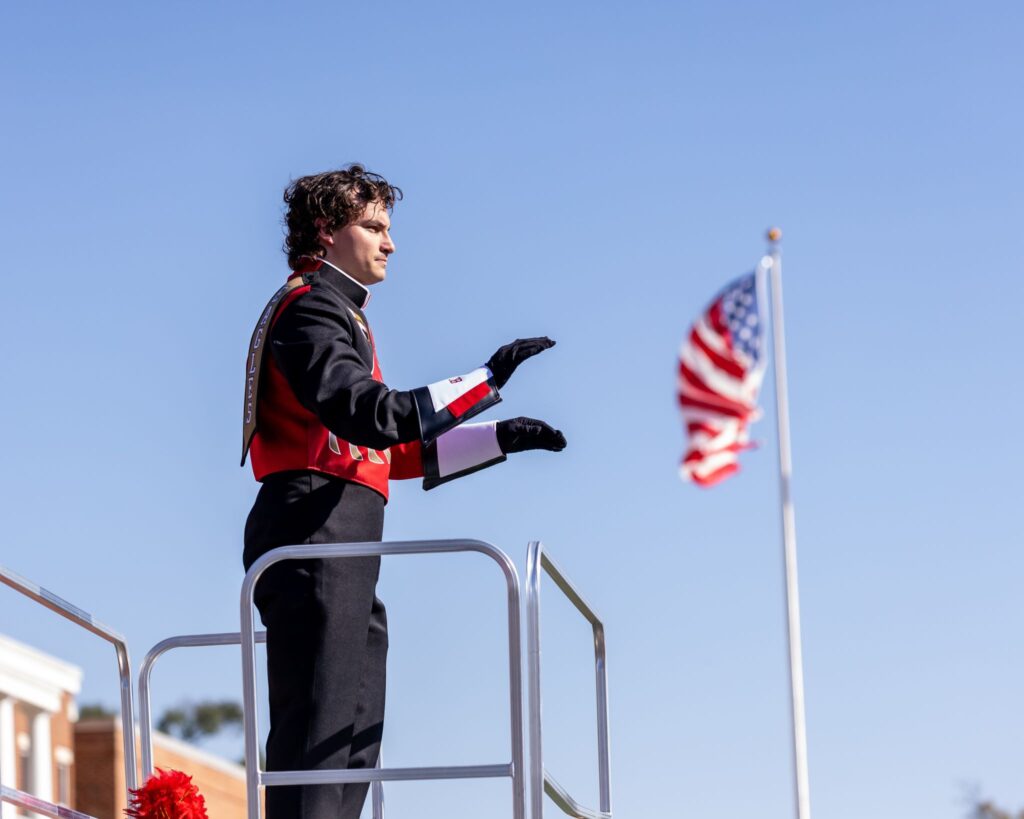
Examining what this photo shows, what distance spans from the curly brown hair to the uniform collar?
41 mm

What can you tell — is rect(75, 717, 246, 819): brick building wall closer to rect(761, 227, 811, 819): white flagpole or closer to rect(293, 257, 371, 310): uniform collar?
rect(761, 227, 811, 819): white flagpole

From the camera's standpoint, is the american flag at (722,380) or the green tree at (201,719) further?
the green tree at (201,719)

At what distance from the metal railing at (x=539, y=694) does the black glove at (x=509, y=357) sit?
0.55 m

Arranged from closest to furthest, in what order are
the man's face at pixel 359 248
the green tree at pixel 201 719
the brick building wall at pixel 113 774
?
the man's face at pixel 359 248
the brick building wall at pixel 113 774
the green tree at pixel 201 719

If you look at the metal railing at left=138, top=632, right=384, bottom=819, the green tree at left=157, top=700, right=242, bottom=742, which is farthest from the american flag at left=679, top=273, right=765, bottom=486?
the green tree at left=157, top=700, right=242, bottom=742

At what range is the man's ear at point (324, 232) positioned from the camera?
5.53 m

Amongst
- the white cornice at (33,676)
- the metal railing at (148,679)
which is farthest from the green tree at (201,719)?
the metal railing at (148,679)

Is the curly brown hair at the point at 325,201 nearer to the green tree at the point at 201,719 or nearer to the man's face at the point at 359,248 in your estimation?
the man's face at the point at 359,248

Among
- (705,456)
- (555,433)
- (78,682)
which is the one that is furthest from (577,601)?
(78,682)

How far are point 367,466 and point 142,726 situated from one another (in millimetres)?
1318

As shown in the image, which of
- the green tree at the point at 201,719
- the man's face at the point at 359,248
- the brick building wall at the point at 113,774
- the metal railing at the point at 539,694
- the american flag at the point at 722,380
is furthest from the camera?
the green tree at the point at 201,719

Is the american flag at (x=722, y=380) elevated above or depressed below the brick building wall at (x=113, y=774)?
above

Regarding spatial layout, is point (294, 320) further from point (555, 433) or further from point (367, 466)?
point (555, 433)

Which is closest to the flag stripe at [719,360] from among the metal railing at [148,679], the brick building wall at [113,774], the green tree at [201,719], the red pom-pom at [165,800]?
the metal railing at [148,679]
